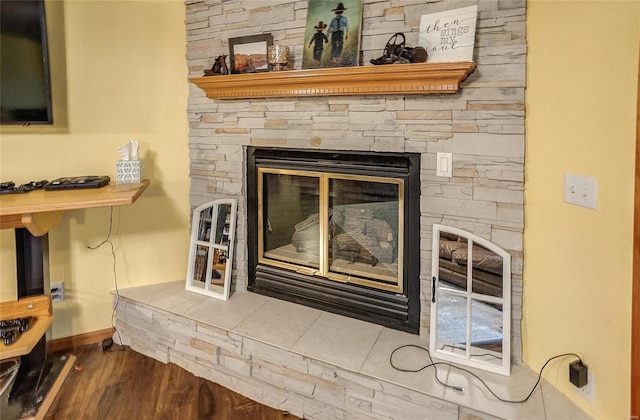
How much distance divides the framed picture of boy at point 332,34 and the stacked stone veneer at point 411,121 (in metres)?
0.05

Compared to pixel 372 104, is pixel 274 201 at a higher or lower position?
lower

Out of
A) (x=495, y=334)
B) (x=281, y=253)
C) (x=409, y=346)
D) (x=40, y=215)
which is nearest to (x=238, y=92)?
(x=281, y=253)

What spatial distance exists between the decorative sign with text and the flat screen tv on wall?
1.83 metres

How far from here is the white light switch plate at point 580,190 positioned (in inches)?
55.3

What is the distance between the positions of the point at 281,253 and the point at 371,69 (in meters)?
1.18

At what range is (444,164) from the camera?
1.83 meters

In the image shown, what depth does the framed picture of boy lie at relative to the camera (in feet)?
6.45

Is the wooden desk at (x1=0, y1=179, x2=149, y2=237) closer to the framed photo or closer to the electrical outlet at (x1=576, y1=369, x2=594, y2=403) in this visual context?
the framed photo

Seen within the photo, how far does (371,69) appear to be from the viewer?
1776 mm

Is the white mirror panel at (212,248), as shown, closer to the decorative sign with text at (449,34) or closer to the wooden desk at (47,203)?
the wooden desk at (47,203)

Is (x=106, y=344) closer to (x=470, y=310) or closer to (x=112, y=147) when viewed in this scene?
(x=112, y=147)

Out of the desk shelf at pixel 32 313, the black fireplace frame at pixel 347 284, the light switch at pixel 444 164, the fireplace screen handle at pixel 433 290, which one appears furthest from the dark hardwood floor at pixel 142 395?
the light switch at pixel 444 164

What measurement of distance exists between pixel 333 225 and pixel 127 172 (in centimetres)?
116

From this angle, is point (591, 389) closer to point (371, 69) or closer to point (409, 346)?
point (409, 346)
